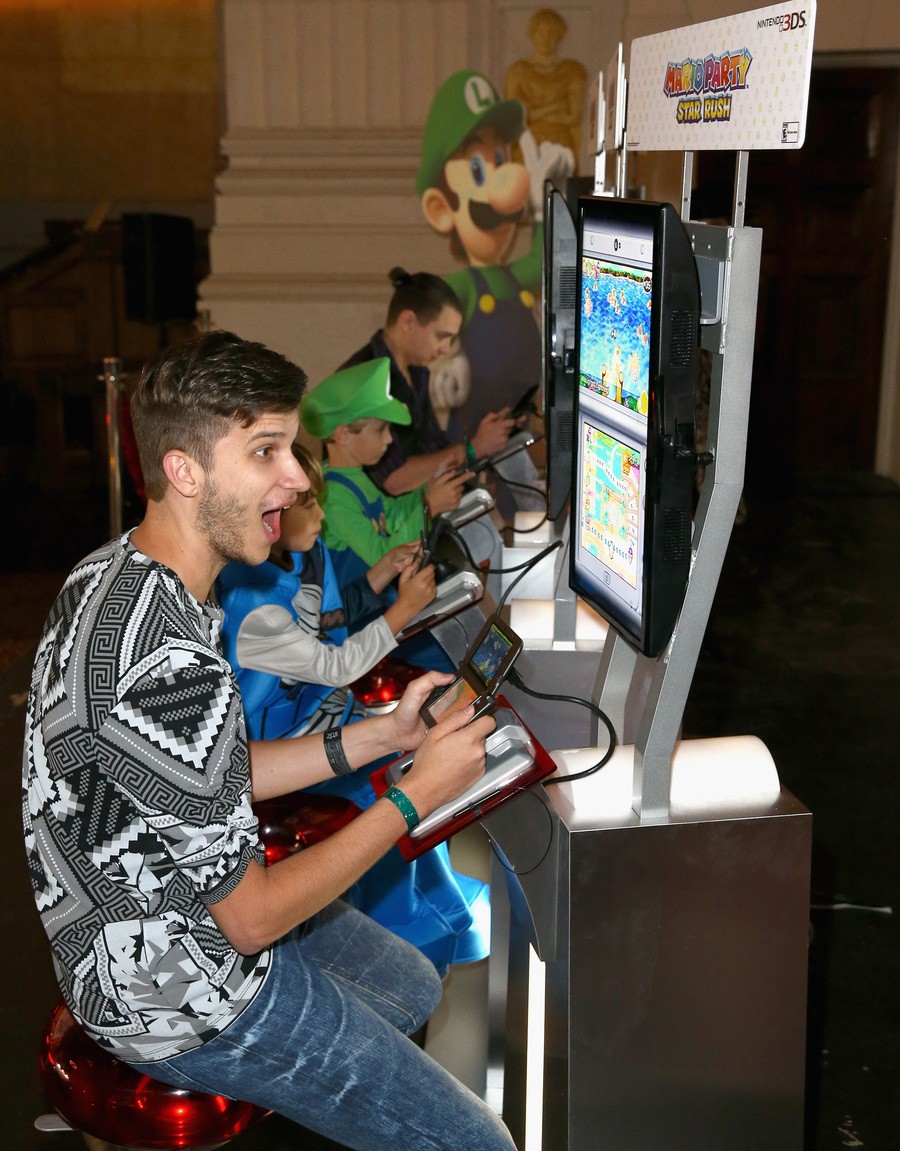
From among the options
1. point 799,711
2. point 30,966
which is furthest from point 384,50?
point 30,966

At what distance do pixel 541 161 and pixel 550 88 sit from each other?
23.3 inches

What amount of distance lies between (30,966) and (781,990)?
166cm

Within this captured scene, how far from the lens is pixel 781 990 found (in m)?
1.42

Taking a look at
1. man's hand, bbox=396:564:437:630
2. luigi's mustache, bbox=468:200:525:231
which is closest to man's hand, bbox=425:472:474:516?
man's hand, bbox=396:564:437:630

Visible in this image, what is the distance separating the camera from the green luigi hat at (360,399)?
9.09ft

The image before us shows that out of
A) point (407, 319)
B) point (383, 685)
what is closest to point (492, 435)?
point (407, 319)

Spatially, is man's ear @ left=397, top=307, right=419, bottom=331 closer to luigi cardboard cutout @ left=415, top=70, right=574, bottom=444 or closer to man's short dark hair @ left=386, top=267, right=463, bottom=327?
man's short dark hair @ left=386, top=267, right=463, bottom=327

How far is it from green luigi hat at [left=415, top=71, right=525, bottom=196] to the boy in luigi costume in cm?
244

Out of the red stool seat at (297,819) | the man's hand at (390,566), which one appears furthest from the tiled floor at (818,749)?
the man's hand at (390,566)

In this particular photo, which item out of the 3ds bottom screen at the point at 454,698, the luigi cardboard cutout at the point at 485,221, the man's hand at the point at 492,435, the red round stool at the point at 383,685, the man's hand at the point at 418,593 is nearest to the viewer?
the 3ds bottom screen at the point at 454,698

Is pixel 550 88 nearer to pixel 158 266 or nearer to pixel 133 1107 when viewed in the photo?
pixel 158 266

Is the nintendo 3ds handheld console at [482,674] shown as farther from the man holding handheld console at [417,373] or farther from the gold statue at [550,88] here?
the gold statue at [550,88]

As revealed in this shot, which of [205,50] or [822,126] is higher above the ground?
[205,50]

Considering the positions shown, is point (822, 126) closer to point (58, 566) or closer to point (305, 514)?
point (58, 566)
